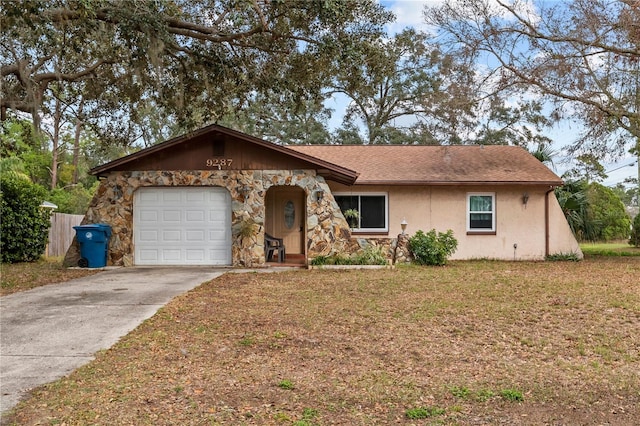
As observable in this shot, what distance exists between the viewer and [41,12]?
304 inches

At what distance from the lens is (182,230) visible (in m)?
13.8

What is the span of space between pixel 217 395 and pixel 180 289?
18.4 feet

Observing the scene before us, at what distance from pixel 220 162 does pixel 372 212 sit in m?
5.41

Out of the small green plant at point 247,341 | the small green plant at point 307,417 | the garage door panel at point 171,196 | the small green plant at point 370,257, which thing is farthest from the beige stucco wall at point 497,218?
the small green plant at point 307,417

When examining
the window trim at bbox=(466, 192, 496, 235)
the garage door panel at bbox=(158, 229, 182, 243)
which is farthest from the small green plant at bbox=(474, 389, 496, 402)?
the window trim at bbox=(466, 192, 496, 235)

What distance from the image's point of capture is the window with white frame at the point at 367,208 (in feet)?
54.3

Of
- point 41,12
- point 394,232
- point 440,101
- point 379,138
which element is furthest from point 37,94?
point 379,138

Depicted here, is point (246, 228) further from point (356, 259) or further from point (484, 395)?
point (484, 395)

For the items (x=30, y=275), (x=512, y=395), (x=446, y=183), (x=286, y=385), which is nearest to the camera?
(x=512, y=395)

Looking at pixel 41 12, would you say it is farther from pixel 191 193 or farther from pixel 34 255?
pixel 34 255

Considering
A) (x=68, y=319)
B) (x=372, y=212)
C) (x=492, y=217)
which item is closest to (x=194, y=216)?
(x=372, y=212)

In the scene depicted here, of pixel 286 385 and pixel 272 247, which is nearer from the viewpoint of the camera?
pixel 286 385

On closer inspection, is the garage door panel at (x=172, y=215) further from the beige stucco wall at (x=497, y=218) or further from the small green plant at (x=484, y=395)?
the small green plant at (x=484, y=395)

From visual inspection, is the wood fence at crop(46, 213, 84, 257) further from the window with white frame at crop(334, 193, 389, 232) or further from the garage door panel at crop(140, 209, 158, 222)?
the window with white frame at crop(334, 193, 389, 232)
